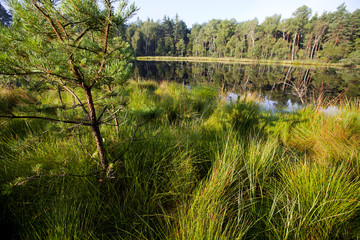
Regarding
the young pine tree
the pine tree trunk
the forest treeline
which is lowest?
the pine tree trunk

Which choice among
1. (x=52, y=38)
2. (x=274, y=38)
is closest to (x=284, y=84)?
(x=52, y=38)

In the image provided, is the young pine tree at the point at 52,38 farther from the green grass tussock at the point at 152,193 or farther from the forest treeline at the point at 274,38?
the forest treeline at the point at 274,38

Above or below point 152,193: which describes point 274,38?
above

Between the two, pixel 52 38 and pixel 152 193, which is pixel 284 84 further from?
pixel 52 38

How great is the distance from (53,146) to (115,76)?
1277 mm

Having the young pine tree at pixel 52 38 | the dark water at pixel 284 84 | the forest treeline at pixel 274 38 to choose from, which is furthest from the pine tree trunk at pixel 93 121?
the forest treeline at pixel 274 38

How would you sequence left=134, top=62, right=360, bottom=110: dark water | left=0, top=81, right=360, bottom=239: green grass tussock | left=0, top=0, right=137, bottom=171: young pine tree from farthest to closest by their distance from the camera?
1. left=134, top=62, right=360, bottom=110: dark water
2. left=0, top=81, right=360, bottom=239: green grass tussock
3. left=0, top=0, right=137, bottom=171: young pine tree

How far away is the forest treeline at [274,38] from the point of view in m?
29.7

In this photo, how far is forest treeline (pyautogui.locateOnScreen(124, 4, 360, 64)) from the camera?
29.7 metres

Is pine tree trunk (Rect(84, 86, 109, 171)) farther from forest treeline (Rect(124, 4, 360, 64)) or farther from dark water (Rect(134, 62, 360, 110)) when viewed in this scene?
forest treeline (Rect(124, 4, 360, 64))

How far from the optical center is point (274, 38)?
36.0 m

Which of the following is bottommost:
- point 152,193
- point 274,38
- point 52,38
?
point 152,193

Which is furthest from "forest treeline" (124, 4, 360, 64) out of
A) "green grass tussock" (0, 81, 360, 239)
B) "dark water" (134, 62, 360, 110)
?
"green grass tussock" (0, 81, 360, 239)

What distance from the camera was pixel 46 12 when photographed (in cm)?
80
